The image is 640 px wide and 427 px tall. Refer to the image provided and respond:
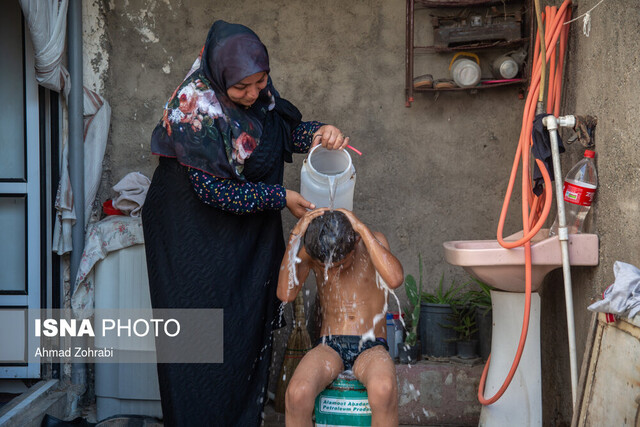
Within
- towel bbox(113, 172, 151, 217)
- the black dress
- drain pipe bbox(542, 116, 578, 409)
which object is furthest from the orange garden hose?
towel bbox(113, 172, 151, 217)

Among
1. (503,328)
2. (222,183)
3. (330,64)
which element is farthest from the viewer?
(330,64)

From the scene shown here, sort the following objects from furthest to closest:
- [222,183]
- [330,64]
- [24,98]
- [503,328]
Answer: [330,64] < [24,98] < [503,328] < [222,183]

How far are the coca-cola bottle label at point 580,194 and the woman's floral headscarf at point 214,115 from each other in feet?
4.63

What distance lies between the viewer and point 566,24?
3.03m

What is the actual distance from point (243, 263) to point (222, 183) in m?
0.42

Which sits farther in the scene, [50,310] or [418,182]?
[418,182]

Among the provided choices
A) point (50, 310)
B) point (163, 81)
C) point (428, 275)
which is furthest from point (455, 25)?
point (50, 310)

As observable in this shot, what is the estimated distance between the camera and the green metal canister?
8.07 feet

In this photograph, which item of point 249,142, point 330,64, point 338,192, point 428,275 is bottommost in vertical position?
point 428,275

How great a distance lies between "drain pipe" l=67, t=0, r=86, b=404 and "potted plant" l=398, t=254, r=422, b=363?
184cm

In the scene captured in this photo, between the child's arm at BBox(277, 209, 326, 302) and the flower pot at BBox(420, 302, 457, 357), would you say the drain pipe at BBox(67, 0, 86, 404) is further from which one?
the flower pot at BBox(420, 302, 457, 357)

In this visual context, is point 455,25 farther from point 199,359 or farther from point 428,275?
point 199,359

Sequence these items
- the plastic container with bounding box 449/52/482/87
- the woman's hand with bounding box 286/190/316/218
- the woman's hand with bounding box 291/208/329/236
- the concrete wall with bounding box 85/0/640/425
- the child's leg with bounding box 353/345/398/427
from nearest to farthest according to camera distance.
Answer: the child's leg with bounding box 353/345/398/427
the woman's hand with bounding box 291/208/329/236
the woman's hand with bounding box 286/190/316/218
the plastic container with bounding box 449/52/482/87
the concrete wall with bounding box 85/0/640/425

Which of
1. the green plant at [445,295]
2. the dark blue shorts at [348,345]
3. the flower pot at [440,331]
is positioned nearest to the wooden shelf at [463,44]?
the green plant at [445,295]
